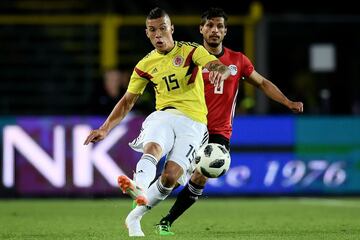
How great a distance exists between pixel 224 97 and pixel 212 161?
0.98m

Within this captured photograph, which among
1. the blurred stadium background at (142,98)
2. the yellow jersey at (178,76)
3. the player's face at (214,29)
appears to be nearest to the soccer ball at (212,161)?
the yellow jersey at (178,76)

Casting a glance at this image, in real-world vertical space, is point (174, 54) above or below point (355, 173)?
above

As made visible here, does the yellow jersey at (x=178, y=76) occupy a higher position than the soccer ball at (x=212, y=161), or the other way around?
the yellow jersey at (x=178, y=76)

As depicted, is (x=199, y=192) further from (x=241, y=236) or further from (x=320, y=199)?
(x=320, y=199)

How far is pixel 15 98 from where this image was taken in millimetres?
18359

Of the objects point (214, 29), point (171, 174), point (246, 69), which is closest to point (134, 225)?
point (171, 174)

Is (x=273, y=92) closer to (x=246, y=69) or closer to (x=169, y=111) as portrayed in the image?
(x=246, y=69)

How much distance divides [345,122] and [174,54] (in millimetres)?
7112

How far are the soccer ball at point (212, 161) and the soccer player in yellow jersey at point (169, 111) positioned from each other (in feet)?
0.27

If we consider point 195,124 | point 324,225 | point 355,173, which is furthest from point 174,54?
point 355,173

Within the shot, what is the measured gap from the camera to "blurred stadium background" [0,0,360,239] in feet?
47.9

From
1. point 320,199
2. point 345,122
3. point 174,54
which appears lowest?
point 320,199

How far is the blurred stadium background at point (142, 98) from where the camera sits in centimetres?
1459

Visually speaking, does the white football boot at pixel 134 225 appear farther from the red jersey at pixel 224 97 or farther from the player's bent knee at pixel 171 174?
the red jersey at pixel 224 97
